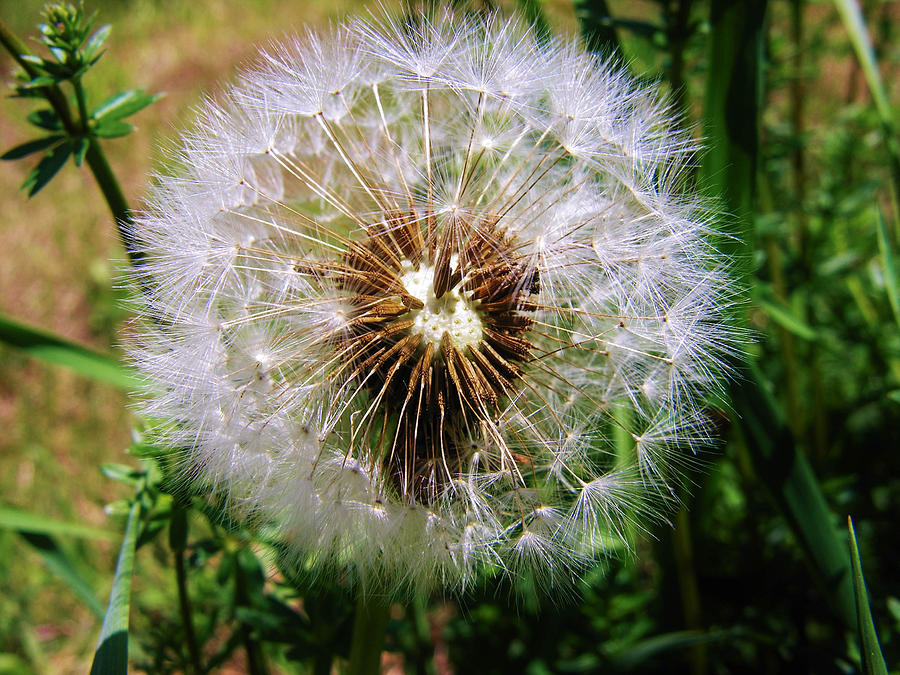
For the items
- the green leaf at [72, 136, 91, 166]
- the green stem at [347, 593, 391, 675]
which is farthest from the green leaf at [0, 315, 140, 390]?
the green stem at [347, 593, 391, 675]

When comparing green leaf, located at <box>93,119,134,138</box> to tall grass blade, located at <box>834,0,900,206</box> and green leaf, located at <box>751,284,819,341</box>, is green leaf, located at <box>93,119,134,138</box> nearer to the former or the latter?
green leaf, located at <box>751,284,819,341</box>

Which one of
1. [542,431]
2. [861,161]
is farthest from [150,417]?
[861,161]

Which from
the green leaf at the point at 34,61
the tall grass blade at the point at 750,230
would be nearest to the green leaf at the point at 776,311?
the tall grass blade at the point at 750,230

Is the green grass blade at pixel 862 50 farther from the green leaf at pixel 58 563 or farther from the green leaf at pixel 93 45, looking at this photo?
the green leaf at pixel 58 563

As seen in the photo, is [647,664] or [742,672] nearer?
[647,664]

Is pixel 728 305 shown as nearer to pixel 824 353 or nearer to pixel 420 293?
pixel 420 293

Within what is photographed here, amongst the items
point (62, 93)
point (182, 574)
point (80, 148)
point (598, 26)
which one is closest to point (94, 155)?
point (80, 148)
